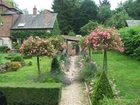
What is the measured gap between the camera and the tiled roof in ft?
205

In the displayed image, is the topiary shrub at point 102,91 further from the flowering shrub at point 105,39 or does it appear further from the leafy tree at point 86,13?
the leafy tree at point 86,13

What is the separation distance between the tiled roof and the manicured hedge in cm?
4342

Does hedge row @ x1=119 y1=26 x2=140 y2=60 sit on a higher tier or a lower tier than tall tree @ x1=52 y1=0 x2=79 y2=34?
lower

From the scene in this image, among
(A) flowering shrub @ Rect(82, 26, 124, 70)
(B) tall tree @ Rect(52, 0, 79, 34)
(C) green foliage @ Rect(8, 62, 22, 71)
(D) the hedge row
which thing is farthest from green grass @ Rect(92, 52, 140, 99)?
(B) tall tree @ Rect(52, 0, 79, 34)

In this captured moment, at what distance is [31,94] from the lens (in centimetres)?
1856

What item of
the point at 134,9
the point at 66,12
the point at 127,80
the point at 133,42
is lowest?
the point at 127,80

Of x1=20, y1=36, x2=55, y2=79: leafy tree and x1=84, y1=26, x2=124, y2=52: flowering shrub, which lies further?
x1=20, y1=36, x2=55, y2=79: leafy tree

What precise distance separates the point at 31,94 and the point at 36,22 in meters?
45.7

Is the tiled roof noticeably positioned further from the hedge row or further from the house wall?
the hedge row

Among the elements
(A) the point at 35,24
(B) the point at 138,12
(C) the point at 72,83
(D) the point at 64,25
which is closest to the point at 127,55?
(C) the point at 72,83

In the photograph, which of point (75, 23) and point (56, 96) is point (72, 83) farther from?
point (75, 23)

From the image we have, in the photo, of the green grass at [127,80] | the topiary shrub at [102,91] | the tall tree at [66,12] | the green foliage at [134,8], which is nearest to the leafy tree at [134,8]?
the green foliage at [134,8]

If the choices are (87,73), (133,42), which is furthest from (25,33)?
(87,73)

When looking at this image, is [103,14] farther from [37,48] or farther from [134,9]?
[37,48]
